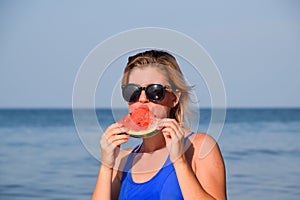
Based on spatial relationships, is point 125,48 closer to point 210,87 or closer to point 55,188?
point 210,87

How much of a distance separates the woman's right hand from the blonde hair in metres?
0.37

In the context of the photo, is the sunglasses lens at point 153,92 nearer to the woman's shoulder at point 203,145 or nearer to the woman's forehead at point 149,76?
the woman's forehead at point 149,76

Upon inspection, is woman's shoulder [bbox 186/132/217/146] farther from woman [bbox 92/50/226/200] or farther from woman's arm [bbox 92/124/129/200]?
woman's arm [bbox 92/124/129/200]

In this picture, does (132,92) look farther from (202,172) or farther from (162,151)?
(202,172)

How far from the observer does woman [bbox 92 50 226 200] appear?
13.0ft

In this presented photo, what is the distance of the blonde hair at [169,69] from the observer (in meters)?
4.14

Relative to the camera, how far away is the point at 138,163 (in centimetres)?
440

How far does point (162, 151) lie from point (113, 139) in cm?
43

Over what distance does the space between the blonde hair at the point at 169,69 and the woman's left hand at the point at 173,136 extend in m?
0.35

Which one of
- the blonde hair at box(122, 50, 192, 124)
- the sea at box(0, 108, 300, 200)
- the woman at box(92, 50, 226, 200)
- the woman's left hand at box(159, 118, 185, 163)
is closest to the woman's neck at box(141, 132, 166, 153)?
the woman at box(92, 50, 226, 200)

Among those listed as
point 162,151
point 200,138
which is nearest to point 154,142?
point 162,151

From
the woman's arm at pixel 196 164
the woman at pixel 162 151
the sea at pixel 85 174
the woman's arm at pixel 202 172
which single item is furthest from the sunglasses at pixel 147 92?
the sea at pixel 85 174

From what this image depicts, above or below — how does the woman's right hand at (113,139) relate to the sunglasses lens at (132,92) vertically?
below

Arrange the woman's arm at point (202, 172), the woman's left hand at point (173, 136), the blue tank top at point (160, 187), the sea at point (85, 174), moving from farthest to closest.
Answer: the sea at point (85, 174) < the blue tank top at point (160, 187) < the woman's arm at point (202, 172) < the woman's left hand at point (173, 136)
